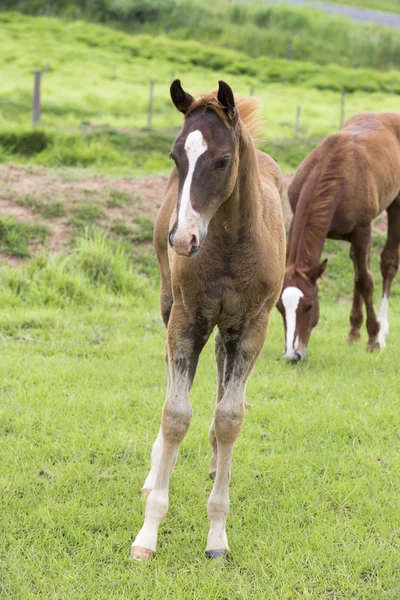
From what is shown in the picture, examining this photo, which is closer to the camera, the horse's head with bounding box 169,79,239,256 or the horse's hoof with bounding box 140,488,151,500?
the horse's head with bounding box 169,79,239,256

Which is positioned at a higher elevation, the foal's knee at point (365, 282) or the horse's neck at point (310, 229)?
the horse's neck at point (310, 229)

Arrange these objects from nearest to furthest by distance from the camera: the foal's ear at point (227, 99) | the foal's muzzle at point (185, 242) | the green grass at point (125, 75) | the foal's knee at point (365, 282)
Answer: the foal's muzzle at point (185, 242) → the foal's ear at point (227, 99) → the foal's knee at point (365, 282) → the green grass at point (125, 75)

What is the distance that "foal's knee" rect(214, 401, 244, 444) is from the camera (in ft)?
12.4

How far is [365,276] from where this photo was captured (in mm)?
7875

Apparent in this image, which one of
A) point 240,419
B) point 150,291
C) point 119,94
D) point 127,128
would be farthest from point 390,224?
point 119,94

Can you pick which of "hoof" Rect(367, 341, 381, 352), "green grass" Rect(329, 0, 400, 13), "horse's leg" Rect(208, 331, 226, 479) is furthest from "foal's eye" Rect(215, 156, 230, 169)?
"green grass" Rect(329, 0, 400, 13)

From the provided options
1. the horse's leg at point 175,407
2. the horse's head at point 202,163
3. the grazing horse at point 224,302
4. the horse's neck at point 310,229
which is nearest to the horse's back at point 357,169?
the horse's neck at point 310,229

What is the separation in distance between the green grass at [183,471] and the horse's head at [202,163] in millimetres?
1701

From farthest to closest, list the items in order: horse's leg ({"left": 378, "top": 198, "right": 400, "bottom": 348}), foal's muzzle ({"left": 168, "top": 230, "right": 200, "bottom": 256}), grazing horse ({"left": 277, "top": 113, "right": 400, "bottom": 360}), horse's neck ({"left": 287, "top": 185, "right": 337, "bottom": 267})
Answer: horse's leg ({"left": 378, "top": 198, "right": 400, "bottom": 348}), horse's neck ({"left": 287, "top": 185, "right": 337, "bottom": 267}), grazing horse ({"left": 277, "top": 113, "right": 400, "bottom": 360}), foal's muzzle ({"left": 168, "top": 230, "right": 200, "bottom": 256})

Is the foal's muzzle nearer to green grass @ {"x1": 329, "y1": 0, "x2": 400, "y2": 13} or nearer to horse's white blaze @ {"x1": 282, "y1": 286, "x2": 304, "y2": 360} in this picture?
horse's white blaze @ {"x1": 282, "y1": 286, "x2": 304, "y2": 360}

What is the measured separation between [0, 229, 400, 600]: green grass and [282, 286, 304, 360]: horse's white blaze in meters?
0.16

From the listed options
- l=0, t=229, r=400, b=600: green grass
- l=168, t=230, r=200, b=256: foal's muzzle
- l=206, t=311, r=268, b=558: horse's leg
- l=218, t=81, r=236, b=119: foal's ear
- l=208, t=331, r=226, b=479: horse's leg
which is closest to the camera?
l=168, t=230, r=200, b=256: foal's muzzle

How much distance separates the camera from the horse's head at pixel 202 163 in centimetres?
305

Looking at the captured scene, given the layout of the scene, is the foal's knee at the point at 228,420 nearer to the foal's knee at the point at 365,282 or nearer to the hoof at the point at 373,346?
the hoof at the point at 373,346
